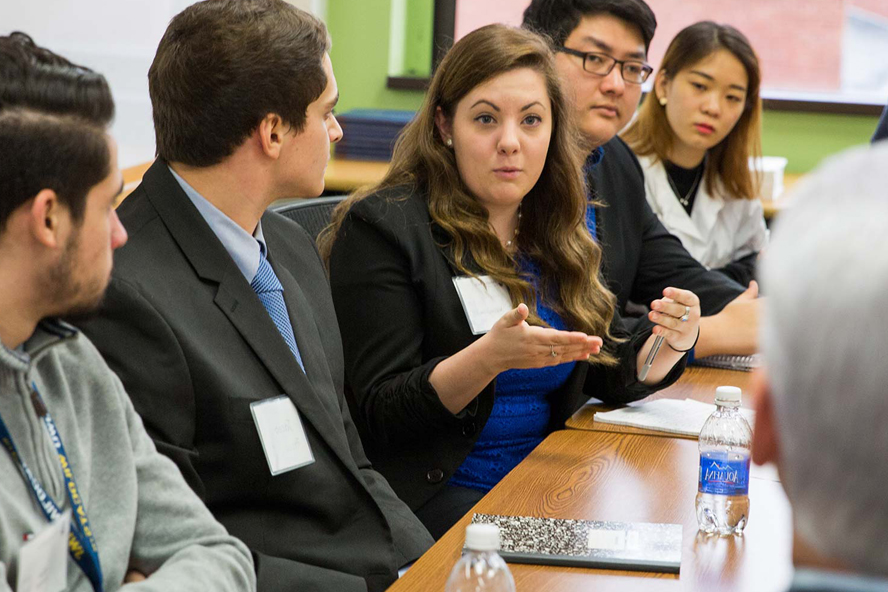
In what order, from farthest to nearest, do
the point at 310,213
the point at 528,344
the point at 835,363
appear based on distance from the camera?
the point at 310,213 → the point at 528,344 → the point at 835,363

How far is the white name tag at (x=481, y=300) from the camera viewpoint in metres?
2.18

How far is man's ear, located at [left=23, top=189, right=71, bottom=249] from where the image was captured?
1107mm

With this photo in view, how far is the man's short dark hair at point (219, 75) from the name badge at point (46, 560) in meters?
0.70

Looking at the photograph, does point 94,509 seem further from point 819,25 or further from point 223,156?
point 819,25

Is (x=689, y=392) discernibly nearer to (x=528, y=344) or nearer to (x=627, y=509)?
(x=528, y=344)

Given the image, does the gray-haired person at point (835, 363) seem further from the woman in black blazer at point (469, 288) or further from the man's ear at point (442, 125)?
the man's ear at point (442, 125)

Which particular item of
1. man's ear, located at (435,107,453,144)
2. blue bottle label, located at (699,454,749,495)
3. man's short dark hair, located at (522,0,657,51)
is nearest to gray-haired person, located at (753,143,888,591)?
blue bottle label, located at (699,454,749,495)

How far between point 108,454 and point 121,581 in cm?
16

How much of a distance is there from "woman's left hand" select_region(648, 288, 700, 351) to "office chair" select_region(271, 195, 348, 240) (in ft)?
2.68

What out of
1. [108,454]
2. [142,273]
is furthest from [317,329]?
[108,454]

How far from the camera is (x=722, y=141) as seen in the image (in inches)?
135

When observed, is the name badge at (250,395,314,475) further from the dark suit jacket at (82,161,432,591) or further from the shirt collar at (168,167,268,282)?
the shirt collar at (168,167,268,282)

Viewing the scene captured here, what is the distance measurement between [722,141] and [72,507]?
107 inches

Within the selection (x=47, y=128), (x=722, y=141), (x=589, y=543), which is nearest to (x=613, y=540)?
(x=589, y=543)
